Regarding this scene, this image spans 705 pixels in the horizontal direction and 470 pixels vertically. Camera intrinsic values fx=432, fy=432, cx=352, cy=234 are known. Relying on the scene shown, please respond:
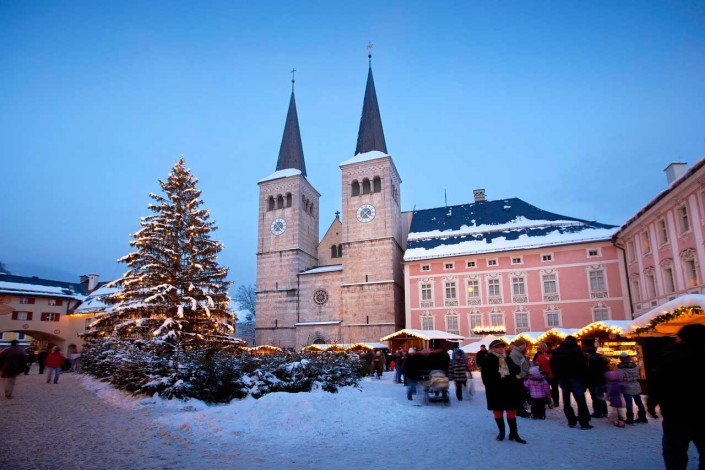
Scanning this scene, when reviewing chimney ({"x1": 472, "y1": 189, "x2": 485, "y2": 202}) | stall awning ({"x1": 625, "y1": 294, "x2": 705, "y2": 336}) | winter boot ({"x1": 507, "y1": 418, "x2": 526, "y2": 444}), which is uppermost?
chimney ({"x1": 472, "y1": 189, "x2": 485, "y2": 202})

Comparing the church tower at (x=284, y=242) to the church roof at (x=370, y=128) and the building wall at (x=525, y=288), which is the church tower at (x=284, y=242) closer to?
A: the church roof at (x=370, y=128)

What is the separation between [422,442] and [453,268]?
30011 millimetres

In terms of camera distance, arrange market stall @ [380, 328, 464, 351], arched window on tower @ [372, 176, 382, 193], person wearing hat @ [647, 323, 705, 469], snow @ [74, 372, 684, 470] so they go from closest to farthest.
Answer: person wearing hat @ [647, 323, 705, 469] < snow @ [74, 372, 684, 470] < market stall @ [380, 328, 464, 351] < arched window on tower @ [372, 176, 382, 193]

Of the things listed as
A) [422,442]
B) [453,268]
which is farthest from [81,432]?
[453,268]

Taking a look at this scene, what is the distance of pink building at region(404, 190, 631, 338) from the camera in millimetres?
32125

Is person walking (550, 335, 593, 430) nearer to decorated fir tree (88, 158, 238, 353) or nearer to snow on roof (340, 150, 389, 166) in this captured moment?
decorated fir tree (88, 158, 238, 353)

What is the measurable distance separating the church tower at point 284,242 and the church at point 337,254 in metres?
0.10

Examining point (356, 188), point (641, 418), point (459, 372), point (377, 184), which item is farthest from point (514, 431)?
point (356, 188)

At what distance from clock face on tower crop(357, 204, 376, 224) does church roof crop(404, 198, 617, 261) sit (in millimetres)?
4379

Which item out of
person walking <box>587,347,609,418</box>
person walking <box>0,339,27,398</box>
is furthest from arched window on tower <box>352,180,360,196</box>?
person walking <box>587,347,609,418</box>

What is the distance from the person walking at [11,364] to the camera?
12.0 meters

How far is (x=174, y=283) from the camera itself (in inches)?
882

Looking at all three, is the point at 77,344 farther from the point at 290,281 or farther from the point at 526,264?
the point at 526,264

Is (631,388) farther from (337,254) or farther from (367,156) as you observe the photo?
(337,254)
